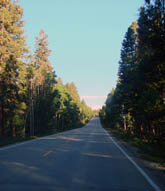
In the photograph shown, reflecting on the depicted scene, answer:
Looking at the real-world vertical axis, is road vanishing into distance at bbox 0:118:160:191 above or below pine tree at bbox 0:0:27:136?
below

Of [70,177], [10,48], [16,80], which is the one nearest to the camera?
[70,177]

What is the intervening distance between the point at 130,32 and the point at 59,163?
30.2 m

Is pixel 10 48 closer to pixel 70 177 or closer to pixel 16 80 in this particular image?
pixel 16 80

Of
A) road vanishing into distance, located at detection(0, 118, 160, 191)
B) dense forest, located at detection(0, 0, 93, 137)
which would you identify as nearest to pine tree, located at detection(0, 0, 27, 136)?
dense forest, located at detection(0, 0, 93, 137)

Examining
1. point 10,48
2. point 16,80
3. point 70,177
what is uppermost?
point 10,48

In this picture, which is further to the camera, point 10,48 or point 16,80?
point 16,80

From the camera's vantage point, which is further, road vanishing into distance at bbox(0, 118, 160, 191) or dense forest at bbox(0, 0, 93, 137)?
dense forest at bbox(0, 0, 93, 137)

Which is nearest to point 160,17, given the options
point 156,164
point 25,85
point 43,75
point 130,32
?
point 156,164

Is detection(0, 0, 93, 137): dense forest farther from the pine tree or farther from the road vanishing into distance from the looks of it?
the road vanishing into distance

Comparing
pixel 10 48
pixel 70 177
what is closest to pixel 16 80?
pixel 10 48

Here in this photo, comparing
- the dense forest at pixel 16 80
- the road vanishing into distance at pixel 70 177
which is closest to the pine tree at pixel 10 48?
Result: the dense forest at pixel 16 80

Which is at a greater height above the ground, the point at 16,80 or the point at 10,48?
the point at 10,48

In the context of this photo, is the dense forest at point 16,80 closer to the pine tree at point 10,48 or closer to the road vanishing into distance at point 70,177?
the pine tree at point 10,48

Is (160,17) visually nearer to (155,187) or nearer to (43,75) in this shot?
(155,187)
